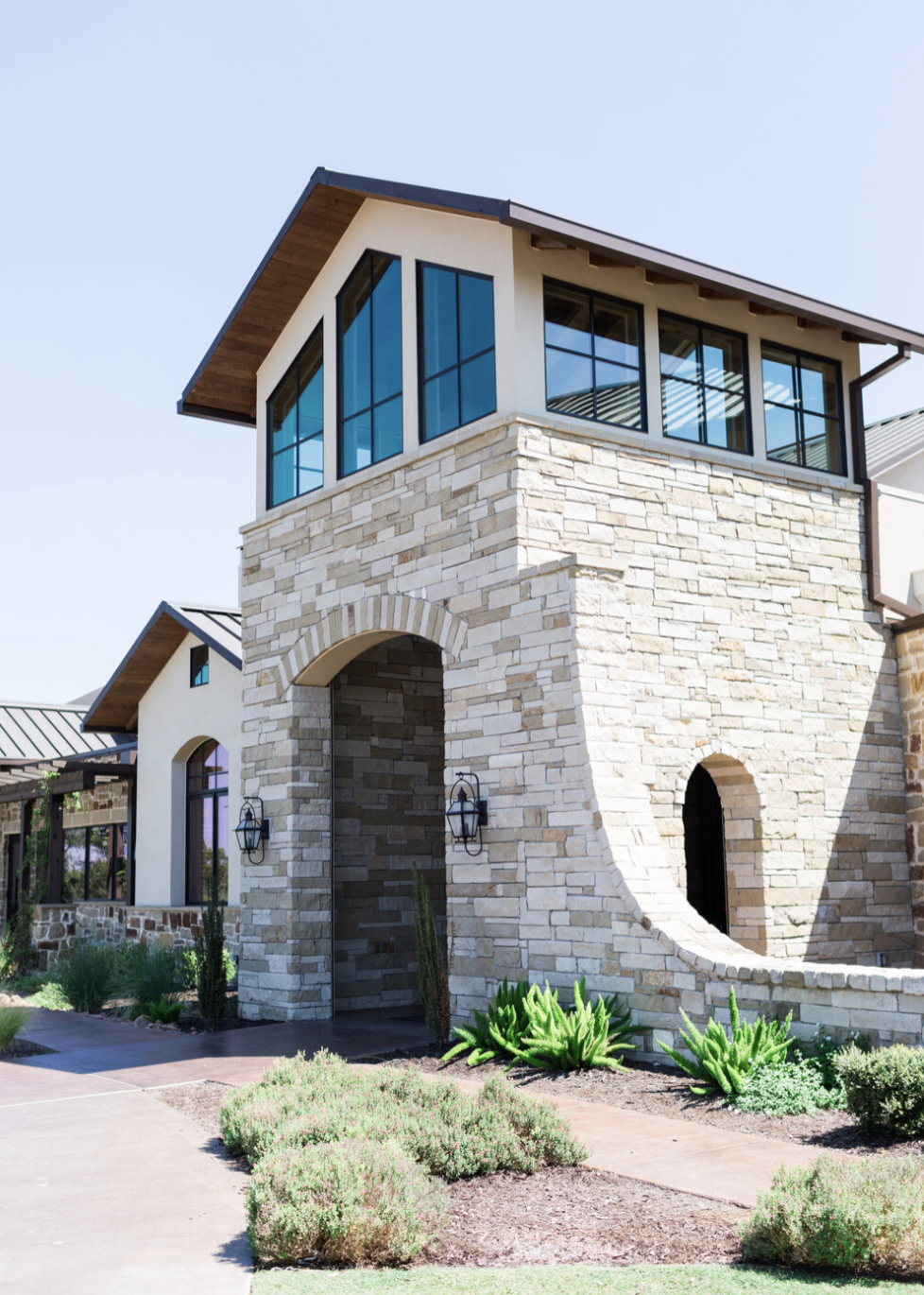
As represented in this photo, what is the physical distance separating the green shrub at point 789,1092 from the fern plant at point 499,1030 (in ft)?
7.22

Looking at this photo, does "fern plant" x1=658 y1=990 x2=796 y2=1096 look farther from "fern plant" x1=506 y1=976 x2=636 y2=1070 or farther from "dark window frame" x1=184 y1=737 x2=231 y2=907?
"dark window frame" x1=184 y1=737 x2=231 y2=907

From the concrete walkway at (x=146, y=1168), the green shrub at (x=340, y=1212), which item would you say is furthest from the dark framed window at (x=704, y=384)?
the green shrub at (x=340, y=1212)

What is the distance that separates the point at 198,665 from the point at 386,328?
7549 mm

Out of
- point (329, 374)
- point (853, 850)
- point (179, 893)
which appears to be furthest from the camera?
point (179, 893)

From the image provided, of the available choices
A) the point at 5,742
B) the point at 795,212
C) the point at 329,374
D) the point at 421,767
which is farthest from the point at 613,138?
the point at 5,742

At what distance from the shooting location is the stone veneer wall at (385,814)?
14312mm

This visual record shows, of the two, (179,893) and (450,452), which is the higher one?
(450,452)

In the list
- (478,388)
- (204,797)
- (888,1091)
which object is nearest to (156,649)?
(204,797)

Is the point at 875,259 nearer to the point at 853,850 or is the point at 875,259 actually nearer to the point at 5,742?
the point at 853,850

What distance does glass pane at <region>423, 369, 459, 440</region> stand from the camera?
1220 cm

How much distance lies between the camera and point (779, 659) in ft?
41.4

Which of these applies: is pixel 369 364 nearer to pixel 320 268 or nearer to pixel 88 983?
pixel 320 268

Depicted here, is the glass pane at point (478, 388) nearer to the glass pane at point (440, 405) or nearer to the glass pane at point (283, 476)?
the glass pane at point (440, 405)

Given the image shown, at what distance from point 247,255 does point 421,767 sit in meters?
6.48
